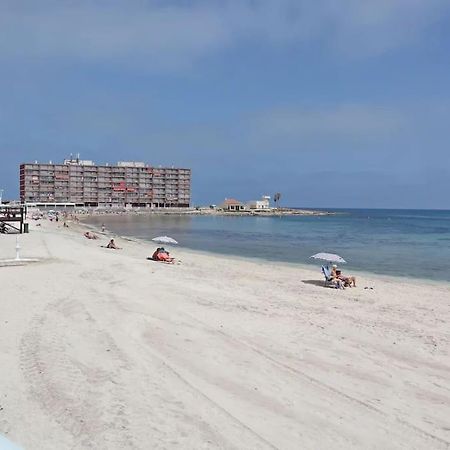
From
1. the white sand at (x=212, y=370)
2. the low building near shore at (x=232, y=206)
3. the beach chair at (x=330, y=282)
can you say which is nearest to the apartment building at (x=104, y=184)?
Answer: the low building near shore at (x=232, y=206)

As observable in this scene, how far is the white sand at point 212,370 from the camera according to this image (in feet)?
16.5

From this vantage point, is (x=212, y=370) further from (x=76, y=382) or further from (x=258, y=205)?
(x=258, y=205)

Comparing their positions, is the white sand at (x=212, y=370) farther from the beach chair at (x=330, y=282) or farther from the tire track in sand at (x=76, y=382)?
the beach chair at (x=330, y=282)

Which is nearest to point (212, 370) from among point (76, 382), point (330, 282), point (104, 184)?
point (76, 382)

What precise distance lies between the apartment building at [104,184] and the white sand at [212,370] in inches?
5619

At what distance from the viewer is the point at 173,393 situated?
5961 mm

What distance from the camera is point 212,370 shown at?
6953mm

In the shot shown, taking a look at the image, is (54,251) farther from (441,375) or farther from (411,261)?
(411,261)

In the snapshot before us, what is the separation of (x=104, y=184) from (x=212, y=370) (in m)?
158

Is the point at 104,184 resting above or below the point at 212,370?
above

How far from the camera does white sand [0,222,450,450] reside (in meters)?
5.03

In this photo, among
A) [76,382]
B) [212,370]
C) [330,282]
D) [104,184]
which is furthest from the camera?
[104,184]

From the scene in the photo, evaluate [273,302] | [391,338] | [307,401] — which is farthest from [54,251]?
[307,401]

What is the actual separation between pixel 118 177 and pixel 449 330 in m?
157
